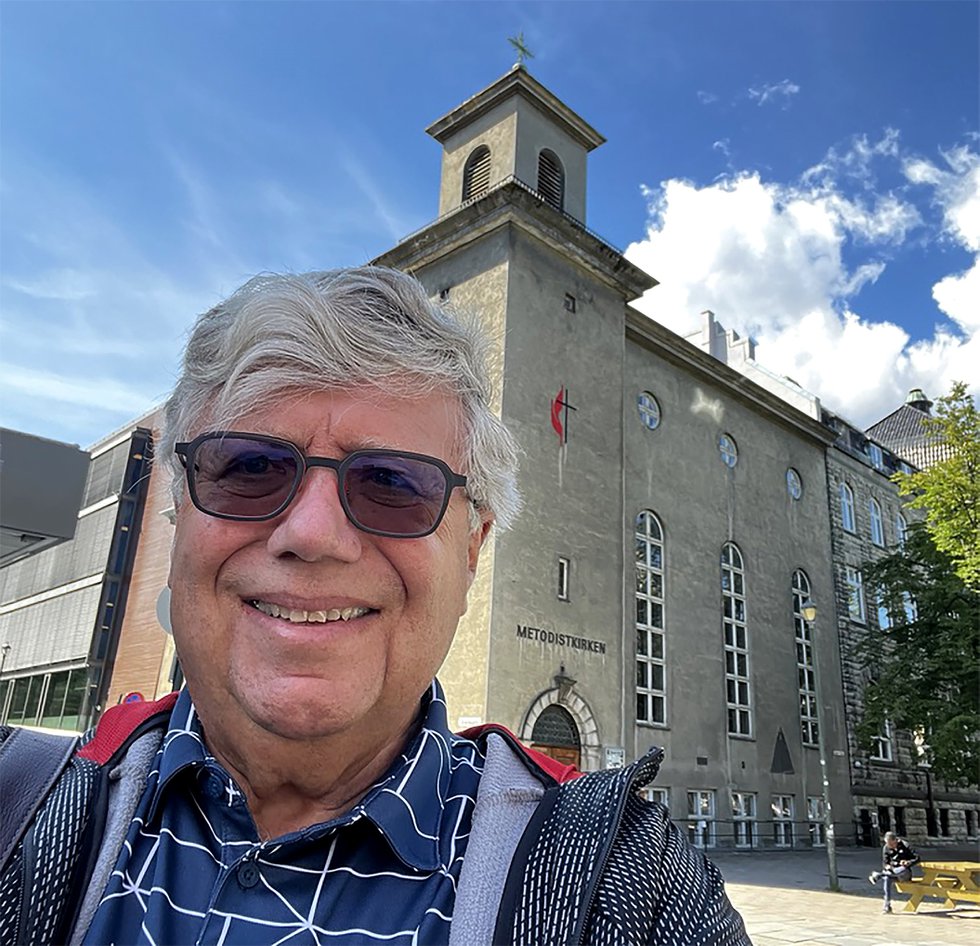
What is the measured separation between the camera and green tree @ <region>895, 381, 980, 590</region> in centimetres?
1941

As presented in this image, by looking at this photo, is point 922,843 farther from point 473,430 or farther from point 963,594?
point 473,430

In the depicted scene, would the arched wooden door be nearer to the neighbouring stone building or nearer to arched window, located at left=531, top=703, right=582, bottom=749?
arched window, located at left=531, top=703, right=582, bottom=749

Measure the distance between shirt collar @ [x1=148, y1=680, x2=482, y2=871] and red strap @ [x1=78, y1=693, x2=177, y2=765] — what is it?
8 cm

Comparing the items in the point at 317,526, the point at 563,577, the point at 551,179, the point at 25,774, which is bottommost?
the point at 25,774

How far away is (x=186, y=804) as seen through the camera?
1.55m

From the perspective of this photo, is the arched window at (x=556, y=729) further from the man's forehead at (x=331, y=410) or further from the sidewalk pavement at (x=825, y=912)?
the man's forehead at (x=331, y=410)

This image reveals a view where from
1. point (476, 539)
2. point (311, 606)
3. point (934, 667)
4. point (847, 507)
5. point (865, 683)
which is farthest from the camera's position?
point (847, 507)

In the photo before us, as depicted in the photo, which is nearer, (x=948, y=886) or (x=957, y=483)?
Result: (x=948, y=886)

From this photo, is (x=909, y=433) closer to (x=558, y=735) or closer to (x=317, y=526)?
(x=558, y=735)

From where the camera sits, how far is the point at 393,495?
1.67 metres

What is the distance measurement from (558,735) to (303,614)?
17.9 meters

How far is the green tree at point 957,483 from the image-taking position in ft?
63.7

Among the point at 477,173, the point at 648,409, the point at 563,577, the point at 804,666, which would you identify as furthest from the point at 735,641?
the point at 477,173

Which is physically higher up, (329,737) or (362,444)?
(362,444)
